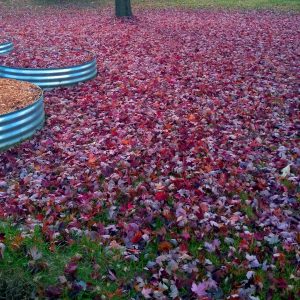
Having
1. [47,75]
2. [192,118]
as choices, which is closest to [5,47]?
[47,75]

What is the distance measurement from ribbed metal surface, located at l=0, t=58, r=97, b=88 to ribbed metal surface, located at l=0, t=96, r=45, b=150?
2.28 metres

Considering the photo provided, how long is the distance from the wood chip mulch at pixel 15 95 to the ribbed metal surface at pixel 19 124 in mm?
311

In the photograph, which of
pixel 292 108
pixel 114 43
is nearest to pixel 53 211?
pixel 292 108

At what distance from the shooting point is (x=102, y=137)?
24.2ft

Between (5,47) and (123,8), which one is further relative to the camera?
(123,8)

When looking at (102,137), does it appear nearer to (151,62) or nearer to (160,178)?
(160,178)

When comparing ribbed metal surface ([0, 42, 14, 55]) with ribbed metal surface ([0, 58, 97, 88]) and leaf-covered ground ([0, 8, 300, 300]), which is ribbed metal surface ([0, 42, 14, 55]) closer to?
leaf-covered ground ([0, 8, 300, 300])

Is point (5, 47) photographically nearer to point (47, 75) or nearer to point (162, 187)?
point (47, 75)

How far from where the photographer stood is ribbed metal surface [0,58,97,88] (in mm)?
9875

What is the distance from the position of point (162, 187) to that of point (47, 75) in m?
5.22

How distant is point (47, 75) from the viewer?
9.88 meters

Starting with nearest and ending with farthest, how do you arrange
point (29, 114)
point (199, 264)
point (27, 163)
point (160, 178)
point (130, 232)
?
point (199, 264) < point (130, 232) < point (160, 178) < point (27, 163) < point (29, 114)

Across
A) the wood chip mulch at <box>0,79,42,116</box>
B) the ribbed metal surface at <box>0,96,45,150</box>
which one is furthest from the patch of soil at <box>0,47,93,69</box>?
the ribbed metal surface at <box>0,96,45,150</box>

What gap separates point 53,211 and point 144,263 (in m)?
1.42
